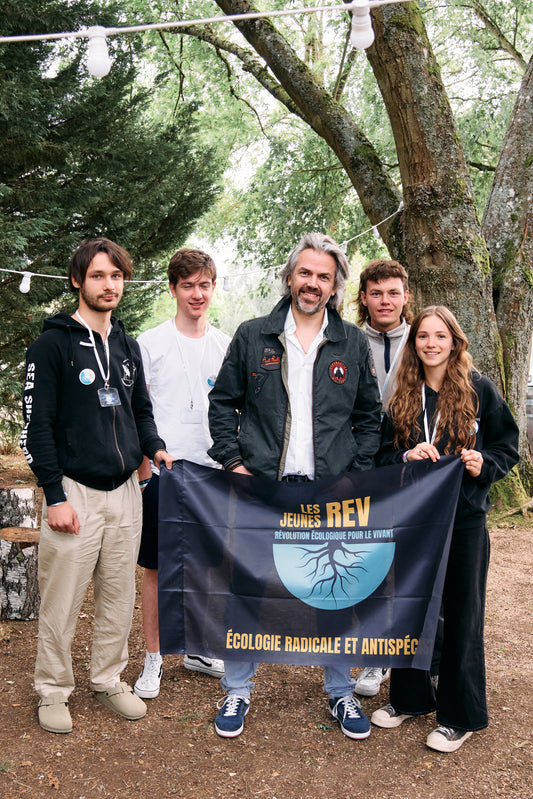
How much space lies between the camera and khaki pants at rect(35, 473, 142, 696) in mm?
3105

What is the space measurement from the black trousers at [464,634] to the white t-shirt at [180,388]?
1.28 m

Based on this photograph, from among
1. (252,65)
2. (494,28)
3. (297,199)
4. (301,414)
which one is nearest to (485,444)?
(301,414)

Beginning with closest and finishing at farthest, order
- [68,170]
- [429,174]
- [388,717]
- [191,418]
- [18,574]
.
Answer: [388,717]
[191,418]
[18,574]
[429,174]
[68,170]

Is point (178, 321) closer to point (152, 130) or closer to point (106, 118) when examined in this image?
point (106, 118)

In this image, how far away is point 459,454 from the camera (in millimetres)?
3072

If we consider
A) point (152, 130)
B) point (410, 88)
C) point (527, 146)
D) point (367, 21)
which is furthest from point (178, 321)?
Result: point (152, 130)

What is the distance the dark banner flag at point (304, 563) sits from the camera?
3.10 metres

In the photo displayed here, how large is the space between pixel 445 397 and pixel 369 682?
5.05 ft

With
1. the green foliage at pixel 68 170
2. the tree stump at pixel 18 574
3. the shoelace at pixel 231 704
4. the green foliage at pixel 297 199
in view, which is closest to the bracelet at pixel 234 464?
the shoelace at pixel 231 704

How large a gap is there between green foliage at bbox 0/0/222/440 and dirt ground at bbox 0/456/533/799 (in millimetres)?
4402

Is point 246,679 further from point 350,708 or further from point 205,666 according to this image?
point 205,666

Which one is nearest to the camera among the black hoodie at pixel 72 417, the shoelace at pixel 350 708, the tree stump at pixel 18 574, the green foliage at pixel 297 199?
the black hoodie at pixel 72 417

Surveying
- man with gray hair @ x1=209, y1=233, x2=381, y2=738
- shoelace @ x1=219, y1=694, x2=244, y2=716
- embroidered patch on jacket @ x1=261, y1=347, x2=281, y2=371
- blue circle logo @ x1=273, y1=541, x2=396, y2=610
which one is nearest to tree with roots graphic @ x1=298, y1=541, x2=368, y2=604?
blue circle logo @ x1=273, y1=541, x2=396, y2=610

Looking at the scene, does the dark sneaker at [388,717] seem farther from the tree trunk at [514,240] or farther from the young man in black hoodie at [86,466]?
the tree trunk at [514,240]
